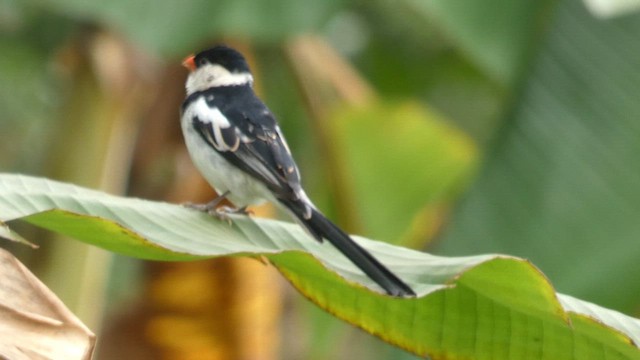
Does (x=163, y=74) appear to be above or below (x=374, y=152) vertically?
above

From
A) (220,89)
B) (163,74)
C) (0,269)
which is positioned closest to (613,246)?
(220,89)

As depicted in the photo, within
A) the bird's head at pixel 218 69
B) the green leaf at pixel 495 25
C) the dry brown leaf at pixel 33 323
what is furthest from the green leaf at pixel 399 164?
the dry brown leaf at pixel 33 323

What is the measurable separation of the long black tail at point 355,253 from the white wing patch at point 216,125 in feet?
1.14

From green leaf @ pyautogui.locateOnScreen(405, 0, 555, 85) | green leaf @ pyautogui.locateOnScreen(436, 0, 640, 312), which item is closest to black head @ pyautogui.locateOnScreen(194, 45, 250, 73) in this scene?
green leaf @ pyautogui.locateOnScreen(436, 0, 640, 312)

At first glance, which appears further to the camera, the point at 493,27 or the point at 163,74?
the point at 163,74

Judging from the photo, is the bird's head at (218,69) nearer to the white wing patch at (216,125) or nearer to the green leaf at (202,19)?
the white wing patch at (216,125)

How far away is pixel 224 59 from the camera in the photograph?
3.53 meters

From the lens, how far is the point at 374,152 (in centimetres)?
543

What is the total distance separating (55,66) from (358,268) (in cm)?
423

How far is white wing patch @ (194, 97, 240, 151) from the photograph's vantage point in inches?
124

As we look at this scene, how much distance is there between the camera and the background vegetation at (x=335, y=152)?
12.9 feet

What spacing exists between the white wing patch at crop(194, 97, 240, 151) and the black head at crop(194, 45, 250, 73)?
0.77 ft

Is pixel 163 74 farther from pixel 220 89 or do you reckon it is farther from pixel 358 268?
pixel 358 268

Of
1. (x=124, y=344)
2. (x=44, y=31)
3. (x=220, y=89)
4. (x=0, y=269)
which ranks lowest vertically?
(x=124, y=344)
